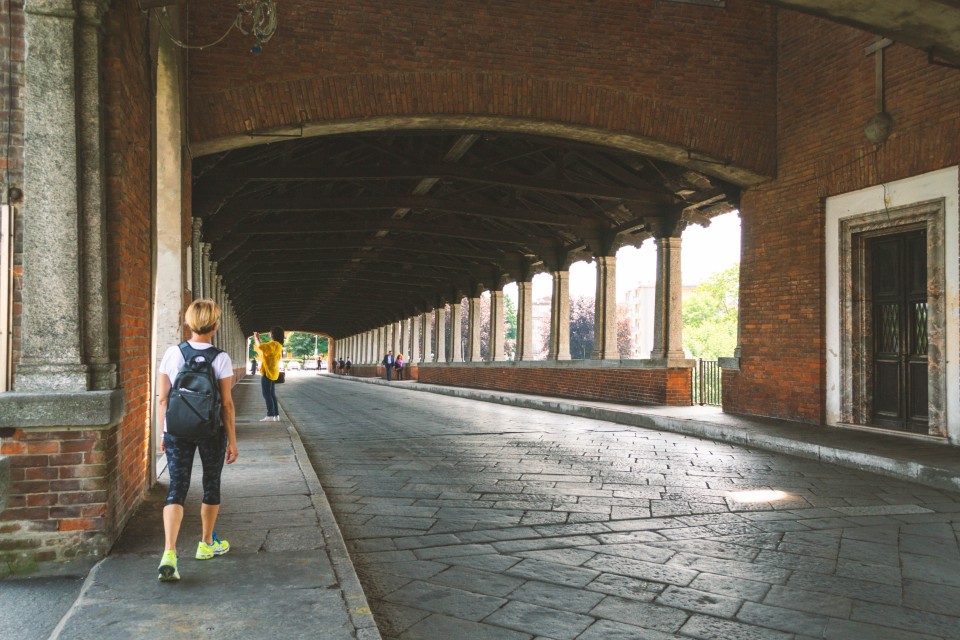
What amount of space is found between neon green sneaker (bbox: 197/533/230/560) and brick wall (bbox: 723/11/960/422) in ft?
26.2

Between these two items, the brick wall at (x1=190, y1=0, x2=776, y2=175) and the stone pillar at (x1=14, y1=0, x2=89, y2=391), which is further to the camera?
the brick wall at (x1=190, y1=0, x2=776, y2=175)

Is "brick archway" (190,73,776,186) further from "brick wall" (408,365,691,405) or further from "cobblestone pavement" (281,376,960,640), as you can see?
"brick wall" (408,365,691,405)

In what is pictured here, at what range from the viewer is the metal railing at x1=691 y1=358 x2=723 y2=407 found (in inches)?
552

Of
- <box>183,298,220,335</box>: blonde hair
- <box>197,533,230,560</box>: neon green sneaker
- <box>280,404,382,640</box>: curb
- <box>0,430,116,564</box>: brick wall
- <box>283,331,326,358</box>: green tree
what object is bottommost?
<box>283,331,326,358</box>: green tree

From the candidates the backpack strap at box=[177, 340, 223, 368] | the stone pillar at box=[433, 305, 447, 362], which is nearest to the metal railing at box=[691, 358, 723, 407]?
the backpack strap at box=[177, 340, 223, 368]

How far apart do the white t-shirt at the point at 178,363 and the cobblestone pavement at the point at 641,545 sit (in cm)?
121

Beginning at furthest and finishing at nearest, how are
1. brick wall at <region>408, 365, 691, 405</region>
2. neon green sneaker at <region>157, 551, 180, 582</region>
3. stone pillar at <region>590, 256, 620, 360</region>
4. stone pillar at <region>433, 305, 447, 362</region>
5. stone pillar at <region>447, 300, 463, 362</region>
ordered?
stone pillar at <region>433, 305, 447, 362</region>, stone pillar at <region>447, 300, 463, 362</region>, stone pillar at <region>590, 256, 620, 360</region>, brick wall at <region>408, 365, 691, 405</region>, neon green sneaker at <region>157, 551, 180, 582</region>

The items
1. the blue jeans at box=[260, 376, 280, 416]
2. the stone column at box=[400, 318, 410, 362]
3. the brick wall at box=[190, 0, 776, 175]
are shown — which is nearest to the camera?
the brick wall at box=[190, 0, 776, 175]

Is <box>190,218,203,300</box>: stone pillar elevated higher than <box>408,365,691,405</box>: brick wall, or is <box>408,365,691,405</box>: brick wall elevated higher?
<box>190,218,203,300</box>: stone pillar

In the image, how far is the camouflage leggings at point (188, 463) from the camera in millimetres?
3518

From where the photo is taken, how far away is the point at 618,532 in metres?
4.69

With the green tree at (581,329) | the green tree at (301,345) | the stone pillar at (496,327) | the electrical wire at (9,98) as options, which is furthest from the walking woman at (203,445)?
the green tree at (301,345)

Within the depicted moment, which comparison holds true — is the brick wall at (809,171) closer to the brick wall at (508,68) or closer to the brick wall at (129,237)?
the brick wall at (508,68)

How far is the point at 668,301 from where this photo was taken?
14.5 m
